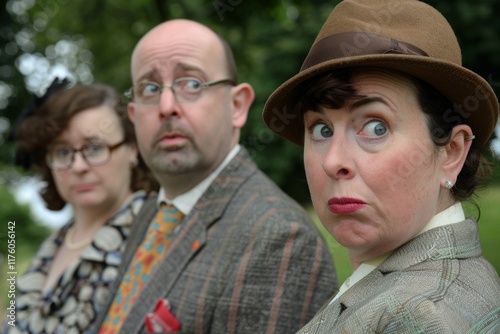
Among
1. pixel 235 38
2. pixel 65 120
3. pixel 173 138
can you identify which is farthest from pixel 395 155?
pixel 235 38

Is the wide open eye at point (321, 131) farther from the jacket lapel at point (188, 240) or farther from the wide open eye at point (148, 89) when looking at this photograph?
the wide open eye at point (148, 89)

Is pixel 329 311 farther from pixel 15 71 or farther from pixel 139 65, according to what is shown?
pixel 15 71

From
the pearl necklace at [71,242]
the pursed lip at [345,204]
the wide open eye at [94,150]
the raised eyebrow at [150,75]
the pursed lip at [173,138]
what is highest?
the pursed lip at [345,204]

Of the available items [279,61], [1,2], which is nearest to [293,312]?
[1,2]

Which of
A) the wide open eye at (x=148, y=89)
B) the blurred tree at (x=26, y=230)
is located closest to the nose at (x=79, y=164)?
the wide open eye at (x=148, y=89)

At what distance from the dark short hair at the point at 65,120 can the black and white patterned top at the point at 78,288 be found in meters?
0.20

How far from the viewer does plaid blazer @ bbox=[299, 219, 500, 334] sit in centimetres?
167

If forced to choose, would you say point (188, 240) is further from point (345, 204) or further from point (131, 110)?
point (345, 204)

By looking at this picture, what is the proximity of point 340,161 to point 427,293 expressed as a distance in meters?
0.40

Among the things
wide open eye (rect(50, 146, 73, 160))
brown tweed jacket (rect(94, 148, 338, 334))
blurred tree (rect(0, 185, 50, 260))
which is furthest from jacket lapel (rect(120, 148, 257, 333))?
blurred tree (rect(0, 185, 50, 260))

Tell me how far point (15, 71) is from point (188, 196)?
908 cm

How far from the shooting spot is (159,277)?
3.22 metres

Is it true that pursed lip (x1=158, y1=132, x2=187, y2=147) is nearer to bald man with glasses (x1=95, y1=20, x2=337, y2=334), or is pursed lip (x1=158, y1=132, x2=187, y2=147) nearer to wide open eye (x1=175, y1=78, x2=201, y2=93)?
bald man with glasses (x1=95, y1=20, x2=337, y2=334)

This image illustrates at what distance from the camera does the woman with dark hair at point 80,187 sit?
3768 mm
